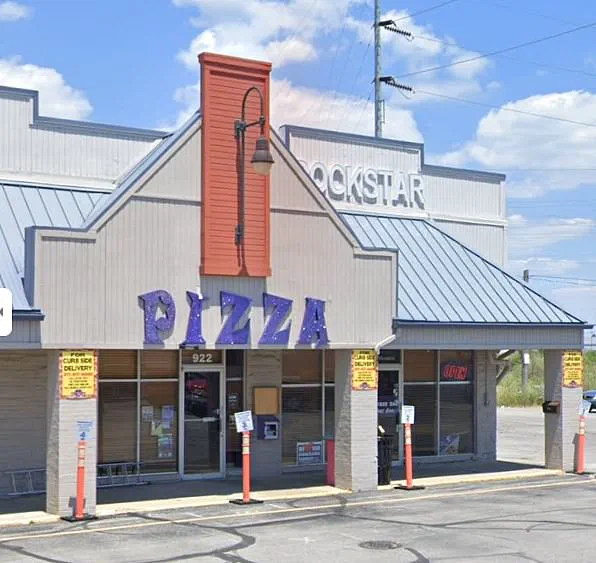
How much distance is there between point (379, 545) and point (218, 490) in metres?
6.19

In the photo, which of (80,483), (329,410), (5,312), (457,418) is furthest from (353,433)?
(5,312)

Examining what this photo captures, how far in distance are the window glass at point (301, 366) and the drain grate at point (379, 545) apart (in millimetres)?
8487

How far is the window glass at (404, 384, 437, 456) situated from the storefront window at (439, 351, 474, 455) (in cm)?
23

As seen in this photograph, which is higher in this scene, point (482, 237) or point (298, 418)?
point (482, 237)

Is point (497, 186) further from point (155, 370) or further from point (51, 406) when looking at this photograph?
point (51, 406)

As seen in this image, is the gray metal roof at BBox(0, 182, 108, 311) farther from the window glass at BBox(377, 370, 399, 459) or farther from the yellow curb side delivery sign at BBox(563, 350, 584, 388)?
the yellow curb side delivery sign at BBox(563, 350, 584, 388)

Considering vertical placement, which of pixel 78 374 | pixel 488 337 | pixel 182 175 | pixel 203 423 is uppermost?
pixel 182 175

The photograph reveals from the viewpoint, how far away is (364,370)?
67.1ft

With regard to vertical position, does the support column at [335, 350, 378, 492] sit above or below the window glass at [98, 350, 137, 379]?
below

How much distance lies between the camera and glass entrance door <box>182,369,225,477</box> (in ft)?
71.3

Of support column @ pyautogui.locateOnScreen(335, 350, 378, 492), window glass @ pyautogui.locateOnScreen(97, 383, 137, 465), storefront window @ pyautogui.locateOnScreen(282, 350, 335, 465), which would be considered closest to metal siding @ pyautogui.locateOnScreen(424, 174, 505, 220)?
storefront window @ pyautogui.locateOnScreen(282, 350, 335, 465)

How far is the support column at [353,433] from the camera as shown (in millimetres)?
20266

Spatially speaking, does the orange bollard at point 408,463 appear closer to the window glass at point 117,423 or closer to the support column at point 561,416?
the support column at point 561,416

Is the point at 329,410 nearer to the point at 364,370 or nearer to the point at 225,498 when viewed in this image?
the point at 364,370
